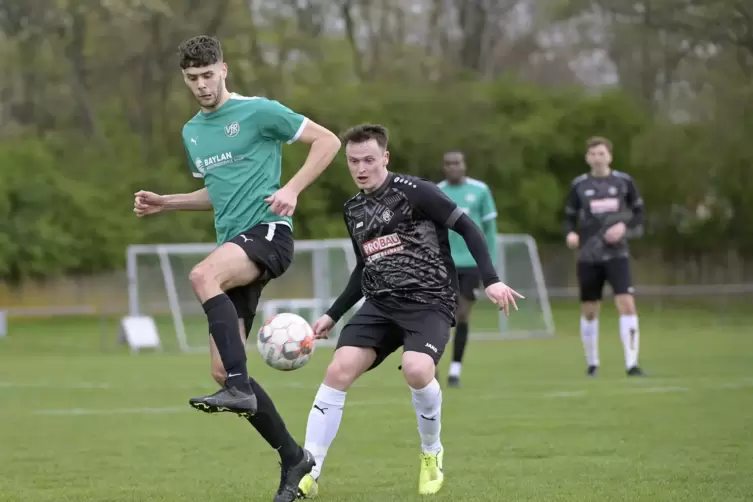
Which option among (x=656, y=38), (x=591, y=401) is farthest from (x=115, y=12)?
(x=591, y=401)

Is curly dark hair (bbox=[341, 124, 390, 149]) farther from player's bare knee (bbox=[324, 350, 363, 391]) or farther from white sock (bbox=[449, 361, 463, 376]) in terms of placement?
white sock (bbox=[449, 361, 463, 376])

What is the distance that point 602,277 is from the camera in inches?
502

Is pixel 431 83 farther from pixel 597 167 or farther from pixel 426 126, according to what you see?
pixel 597 167

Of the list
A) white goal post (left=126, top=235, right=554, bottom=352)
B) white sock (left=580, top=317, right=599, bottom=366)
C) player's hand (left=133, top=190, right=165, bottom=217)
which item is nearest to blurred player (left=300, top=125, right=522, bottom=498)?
player's hand (left=133, top=190, right=165, bottom=217)

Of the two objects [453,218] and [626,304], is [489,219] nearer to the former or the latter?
[626,304]

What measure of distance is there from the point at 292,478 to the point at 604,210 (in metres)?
7.42

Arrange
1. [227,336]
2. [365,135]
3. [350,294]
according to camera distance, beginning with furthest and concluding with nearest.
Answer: [350,294] < [365,135] < [227,336]

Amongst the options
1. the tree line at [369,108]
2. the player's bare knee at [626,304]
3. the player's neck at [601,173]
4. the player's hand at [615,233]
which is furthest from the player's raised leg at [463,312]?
the tree line at [369,108]

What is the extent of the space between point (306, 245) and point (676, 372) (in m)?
10.3

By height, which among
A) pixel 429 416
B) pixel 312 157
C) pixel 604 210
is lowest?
pixel 604 210

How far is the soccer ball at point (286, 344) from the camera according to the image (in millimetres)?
6094

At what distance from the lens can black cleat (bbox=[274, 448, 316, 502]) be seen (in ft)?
19.1

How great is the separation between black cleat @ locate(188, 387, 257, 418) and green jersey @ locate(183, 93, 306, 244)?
0.83m

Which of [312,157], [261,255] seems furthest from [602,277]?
[261,255]
